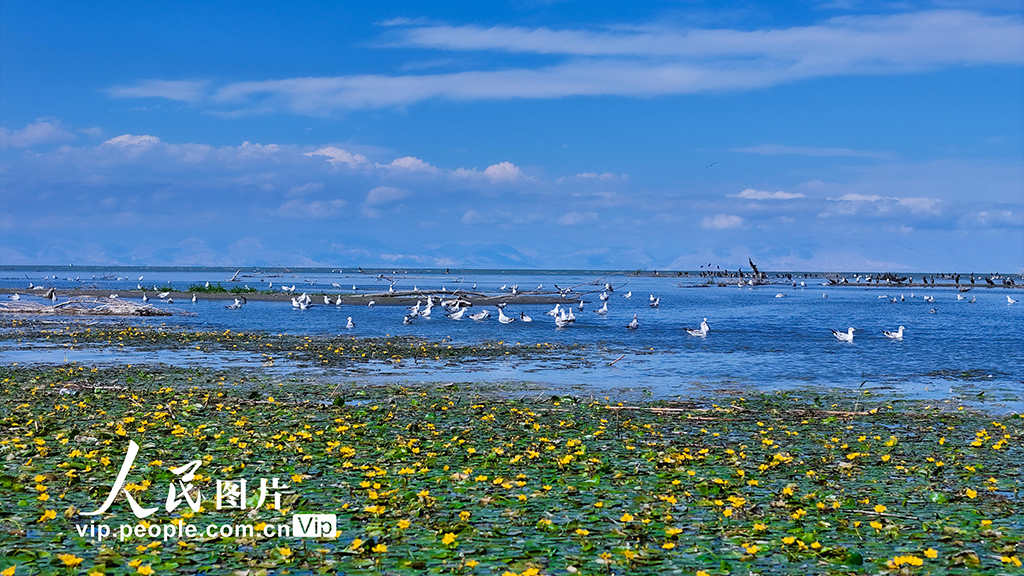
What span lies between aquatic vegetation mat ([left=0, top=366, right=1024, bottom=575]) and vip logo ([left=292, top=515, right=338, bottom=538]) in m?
0.12

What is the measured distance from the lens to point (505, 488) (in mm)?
12383

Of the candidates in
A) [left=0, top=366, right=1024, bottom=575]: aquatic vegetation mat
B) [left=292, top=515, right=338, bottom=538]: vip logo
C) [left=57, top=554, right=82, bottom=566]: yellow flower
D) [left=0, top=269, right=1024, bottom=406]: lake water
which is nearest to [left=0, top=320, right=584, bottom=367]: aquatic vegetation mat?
[left=0, top=269, right=1024, bottom=406]: lake water

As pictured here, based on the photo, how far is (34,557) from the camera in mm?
9242

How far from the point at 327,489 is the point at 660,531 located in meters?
4.79

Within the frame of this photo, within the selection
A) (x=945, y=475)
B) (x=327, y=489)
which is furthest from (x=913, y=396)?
(x=327, y=489)

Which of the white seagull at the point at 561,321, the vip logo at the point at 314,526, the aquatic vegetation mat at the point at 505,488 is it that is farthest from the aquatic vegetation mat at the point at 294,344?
the vip logo at the point at 314,526

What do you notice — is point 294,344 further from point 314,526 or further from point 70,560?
point 70,560

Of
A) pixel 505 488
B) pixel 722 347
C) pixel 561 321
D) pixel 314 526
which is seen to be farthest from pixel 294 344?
pixel 314 526

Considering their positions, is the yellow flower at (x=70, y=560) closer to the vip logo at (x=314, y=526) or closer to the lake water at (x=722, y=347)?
the vip logo at (x=314, y=526)

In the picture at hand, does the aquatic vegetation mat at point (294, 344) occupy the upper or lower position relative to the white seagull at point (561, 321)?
lower

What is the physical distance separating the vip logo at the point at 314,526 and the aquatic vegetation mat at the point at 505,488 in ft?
0.38

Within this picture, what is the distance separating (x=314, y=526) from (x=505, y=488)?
301 centimetres

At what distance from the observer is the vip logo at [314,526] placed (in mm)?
10273

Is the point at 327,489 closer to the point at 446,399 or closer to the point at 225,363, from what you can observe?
the point at 446,399
